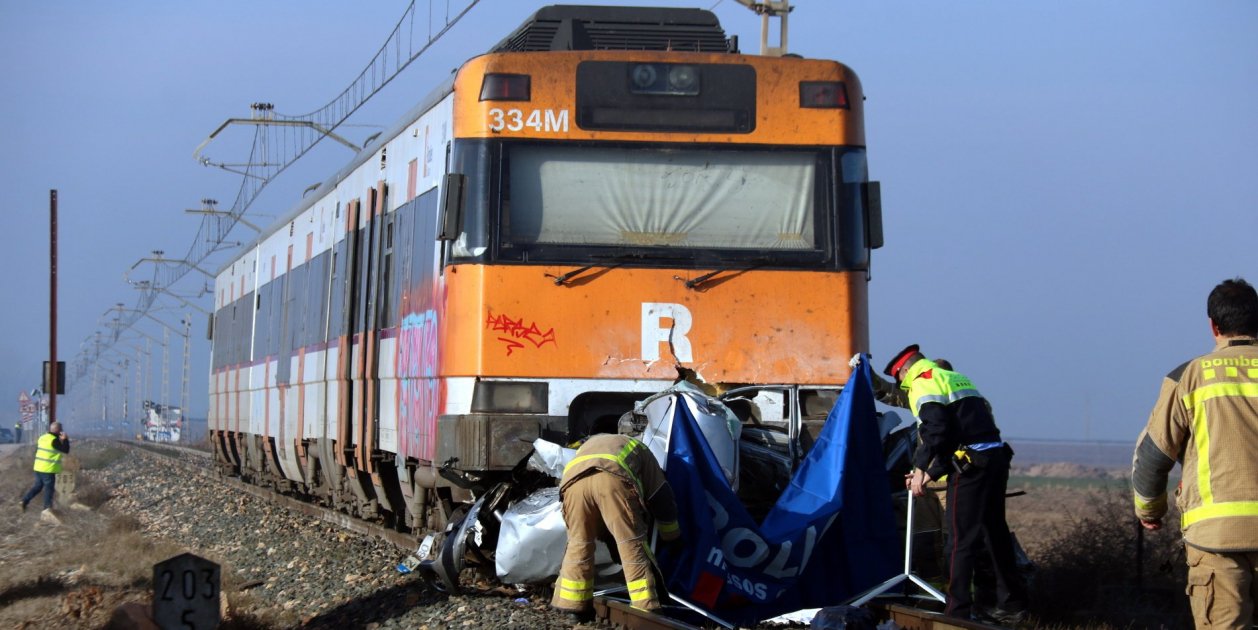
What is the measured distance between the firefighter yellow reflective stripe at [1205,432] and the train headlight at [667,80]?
15.5 ft

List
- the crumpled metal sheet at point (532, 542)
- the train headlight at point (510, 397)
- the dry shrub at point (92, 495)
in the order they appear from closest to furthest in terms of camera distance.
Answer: the crumpled metal sheet at point (532, 542) < the train headlight at point (510, 397) < the dry shrub at point (92, 495)


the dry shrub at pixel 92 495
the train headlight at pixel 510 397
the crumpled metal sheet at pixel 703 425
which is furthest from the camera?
the dry shrub at pixel 92 495

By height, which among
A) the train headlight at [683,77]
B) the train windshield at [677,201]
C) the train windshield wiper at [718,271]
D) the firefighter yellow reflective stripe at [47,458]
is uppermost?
the train headlight at [683,77]

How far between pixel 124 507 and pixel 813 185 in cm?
1938

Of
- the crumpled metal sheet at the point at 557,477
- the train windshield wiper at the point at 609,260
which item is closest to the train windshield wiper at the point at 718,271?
the train windshield wiper at the point at 609,260

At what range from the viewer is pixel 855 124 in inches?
375

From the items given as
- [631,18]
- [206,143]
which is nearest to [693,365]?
[631,18]

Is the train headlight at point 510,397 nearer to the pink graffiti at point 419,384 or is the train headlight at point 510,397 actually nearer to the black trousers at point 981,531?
the pink graffiti at point 419,384

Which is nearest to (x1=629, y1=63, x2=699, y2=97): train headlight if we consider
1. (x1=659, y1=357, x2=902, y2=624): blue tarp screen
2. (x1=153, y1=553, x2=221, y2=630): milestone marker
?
(x1=659, y1=357, x2=902, y2=624): blue tarp screen

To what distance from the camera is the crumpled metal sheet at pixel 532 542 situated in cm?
860

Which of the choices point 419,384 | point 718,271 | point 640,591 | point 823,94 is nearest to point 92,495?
point 419,384

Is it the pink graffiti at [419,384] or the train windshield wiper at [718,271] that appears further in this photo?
the pink graffiti at [419,384]

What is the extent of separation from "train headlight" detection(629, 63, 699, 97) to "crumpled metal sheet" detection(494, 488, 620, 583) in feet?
8.32

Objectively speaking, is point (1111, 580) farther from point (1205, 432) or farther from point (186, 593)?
point (186, 593)
